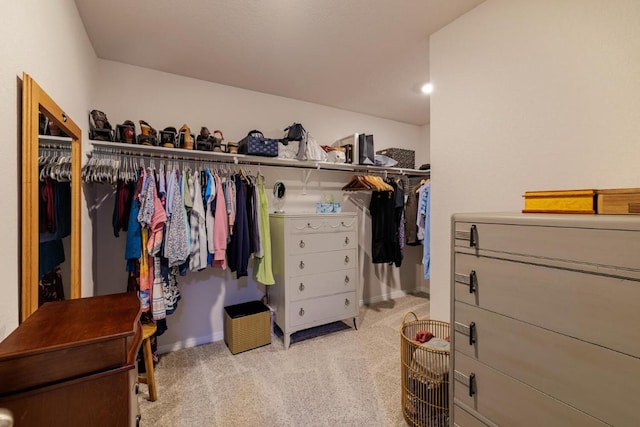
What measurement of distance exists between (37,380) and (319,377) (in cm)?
181

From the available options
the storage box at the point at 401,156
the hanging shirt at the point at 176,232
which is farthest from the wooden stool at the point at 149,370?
the storage box at the point at 401,156

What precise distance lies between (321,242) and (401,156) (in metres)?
1.61

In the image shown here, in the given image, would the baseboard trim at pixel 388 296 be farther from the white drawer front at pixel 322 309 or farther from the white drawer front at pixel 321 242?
the white drawer front at pixel 321 242

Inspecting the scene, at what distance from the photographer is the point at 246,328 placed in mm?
2457

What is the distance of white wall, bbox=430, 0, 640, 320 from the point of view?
118 cm

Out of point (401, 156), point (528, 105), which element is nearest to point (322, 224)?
point (401, 156)

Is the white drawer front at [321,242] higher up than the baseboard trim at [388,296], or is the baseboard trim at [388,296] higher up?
the white drawer front at [321,242]

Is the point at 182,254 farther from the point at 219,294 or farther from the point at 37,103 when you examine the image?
the point at 37,103

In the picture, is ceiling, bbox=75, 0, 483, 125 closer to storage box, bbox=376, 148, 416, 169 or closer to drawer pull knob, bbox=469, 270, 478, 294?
storage box, bbox=376, 148, 416, 169

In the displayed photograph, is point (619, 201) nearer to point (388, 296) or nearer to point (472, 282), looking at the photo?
point (472, 282)

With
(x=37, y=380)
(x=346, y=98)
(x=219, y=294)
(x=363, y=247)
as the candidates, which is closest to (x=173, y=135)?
(x=219, y=294)

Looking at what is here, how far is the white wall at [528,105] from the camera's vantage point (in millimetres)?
1178

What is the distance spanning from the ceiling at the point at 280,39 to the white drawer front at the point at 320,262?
165 centimetres

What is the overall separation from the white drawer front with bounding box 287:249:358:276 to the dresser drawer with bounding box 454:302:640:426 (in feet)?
5.04
